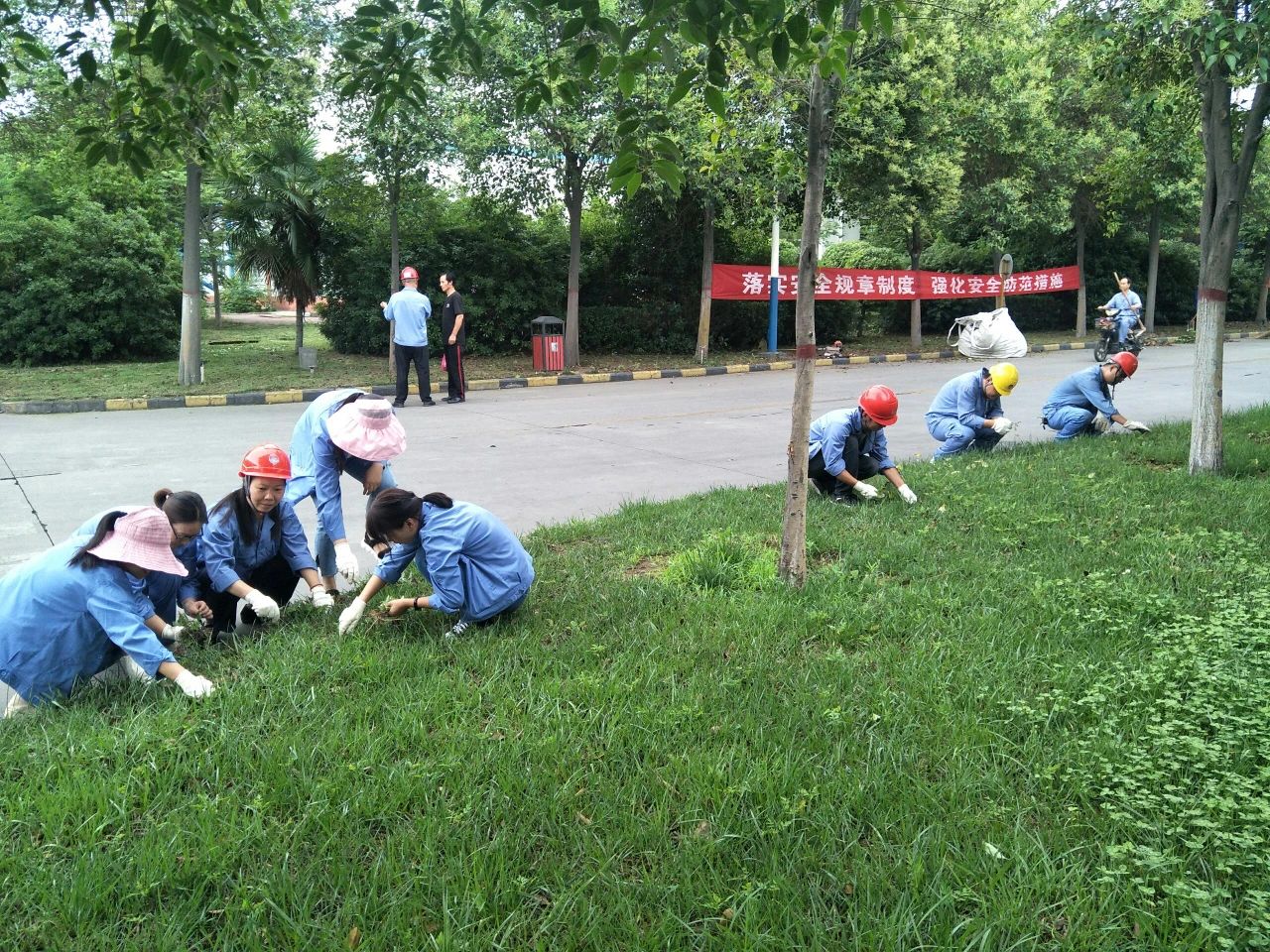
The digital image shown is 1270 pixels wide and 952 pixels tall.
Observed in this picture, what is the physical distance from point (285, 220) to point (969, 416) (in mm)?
12895

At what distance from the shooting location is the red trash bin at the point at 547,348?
1677 cm

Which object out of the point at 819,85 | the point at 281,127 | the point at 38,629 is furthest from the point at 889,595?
the point at 281,127

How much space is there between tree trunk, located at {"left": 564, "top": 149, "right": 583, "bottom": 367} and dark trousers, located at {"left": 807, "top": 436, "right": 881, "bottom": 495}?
10585mm

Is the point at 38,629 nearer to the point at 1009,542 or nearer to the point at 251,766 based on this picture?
the point at 251,766

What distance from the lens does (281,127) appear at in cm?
1485

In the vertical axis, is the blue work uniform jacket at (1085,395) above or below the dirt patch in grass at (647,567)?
above

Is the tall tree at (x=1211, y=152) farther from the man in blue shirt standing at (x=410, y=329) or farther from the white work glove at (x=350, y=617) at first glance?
the man in blue shirt standing at (x=410, y=329)

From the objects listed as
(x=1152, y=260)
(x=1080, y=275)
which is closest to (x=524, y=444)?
(x=1080, y=275)

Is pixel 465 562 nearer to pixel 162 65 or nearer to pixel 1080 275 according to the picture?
pixel 162 65

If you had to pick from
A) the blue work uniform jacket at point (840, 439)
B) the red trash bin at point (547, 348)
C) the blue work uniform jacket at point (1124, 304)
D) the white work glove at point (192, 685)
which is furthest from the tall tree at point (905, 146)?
the white work glove at point (192, 685)

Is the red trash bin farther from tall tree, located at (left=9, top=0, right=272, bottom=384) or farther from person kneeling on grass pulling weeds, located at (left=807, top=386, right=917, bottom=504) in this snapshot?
tall tree, located at (left=9, top=0, right=272, bottom=384)

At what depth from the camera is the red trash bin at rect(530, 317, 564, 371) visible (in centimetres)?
1677

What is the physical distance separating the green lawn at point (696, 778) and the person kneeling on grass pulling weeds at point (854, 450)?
6.26 feet

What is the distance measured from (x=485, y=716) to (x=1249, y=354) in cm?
2073
